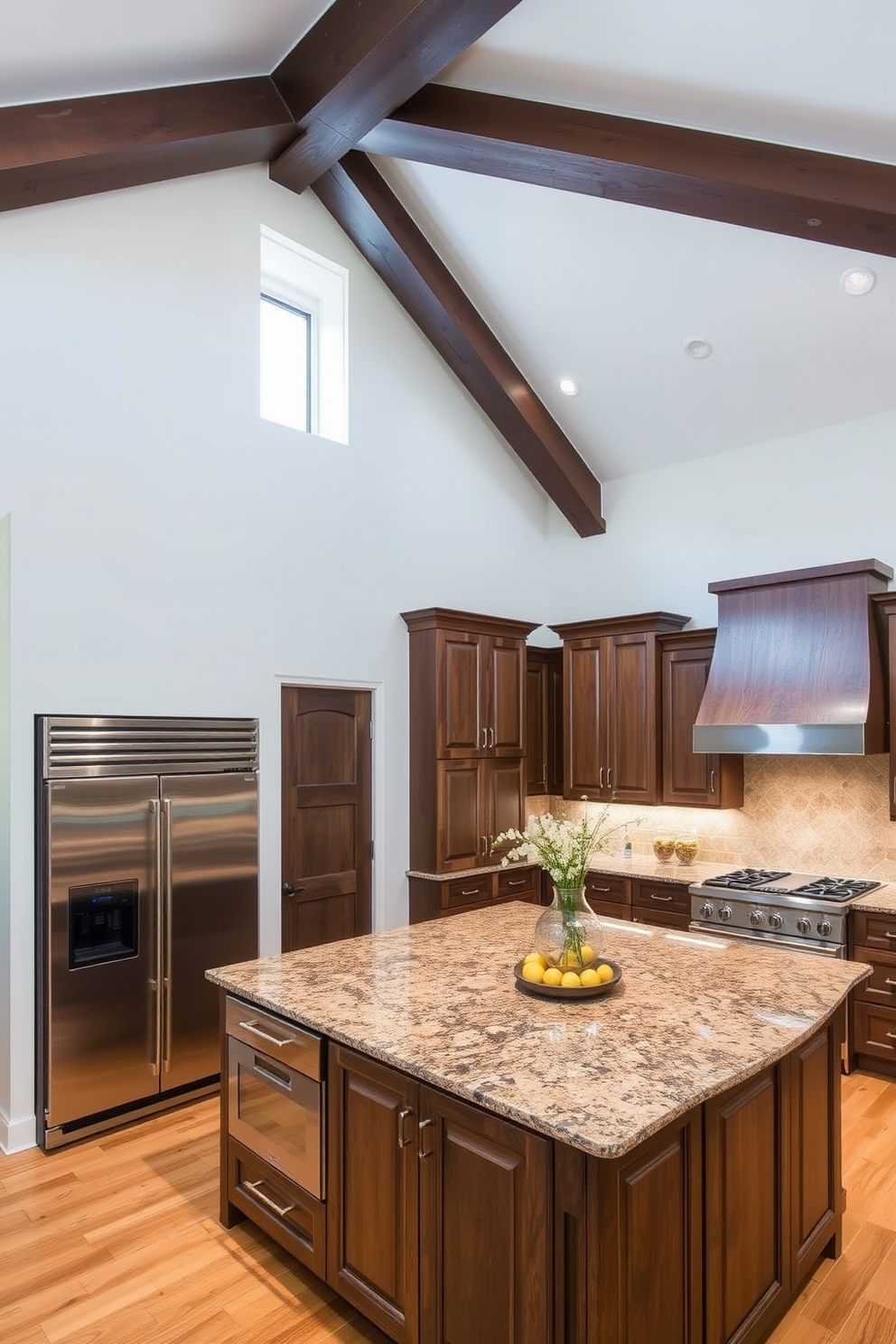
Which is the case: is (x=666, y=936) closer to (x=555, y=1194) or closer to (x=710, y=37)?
(x=555, y=1194)

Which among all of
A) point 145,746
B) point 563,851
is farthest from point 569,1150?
point 145,746

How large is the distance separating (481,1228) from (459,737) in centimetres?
376

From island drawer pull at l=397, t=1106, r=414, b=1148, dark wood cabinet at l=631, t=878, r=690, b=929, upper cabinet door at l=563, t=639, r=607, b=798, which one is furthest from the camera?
upper cabinet door at l=563, t=639, r=607, b=798

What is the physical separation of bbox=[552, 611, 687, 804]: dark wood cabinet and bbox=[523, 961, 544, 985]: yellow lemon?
322 cm

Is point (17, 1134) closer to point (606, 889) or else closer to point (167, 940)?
point (167, 940)

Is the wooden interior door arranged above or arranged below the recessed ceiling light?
below

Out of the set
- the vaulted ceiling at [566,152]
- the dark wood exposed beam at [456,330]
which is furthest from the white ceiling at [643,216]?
the dark wood exposed beam at [456,330]

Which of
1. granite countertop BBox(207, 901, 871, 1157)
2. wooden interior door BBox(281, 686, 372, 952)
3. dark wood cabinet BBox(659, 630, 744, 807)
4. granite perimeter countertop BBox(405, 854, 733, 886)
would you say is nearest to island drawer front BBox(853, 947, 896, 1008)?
granite perimeter countertop BBox(405, 854, 733, 886)

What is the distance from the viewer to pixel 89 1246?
307 centimetres

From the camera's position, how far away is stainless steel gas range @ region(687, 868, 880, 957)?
4.54 meters

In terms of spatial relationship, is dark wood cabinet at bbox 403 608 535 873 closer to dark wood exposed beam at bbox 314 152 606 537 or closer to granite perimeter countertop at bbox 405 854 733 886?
granite perimeter countertop at bbox 405 854 733 886

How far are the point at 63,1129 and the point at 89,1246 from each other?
959mm

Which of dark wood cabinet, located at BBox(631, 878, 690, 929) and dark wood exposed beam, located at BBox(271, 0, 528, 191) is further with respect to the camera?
dark wood cabinet, located at BBox(631, 878, 690, 929)

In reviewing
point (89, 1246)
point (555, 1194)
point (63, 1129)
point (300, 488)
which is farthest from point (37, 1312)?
point (300, 488)
